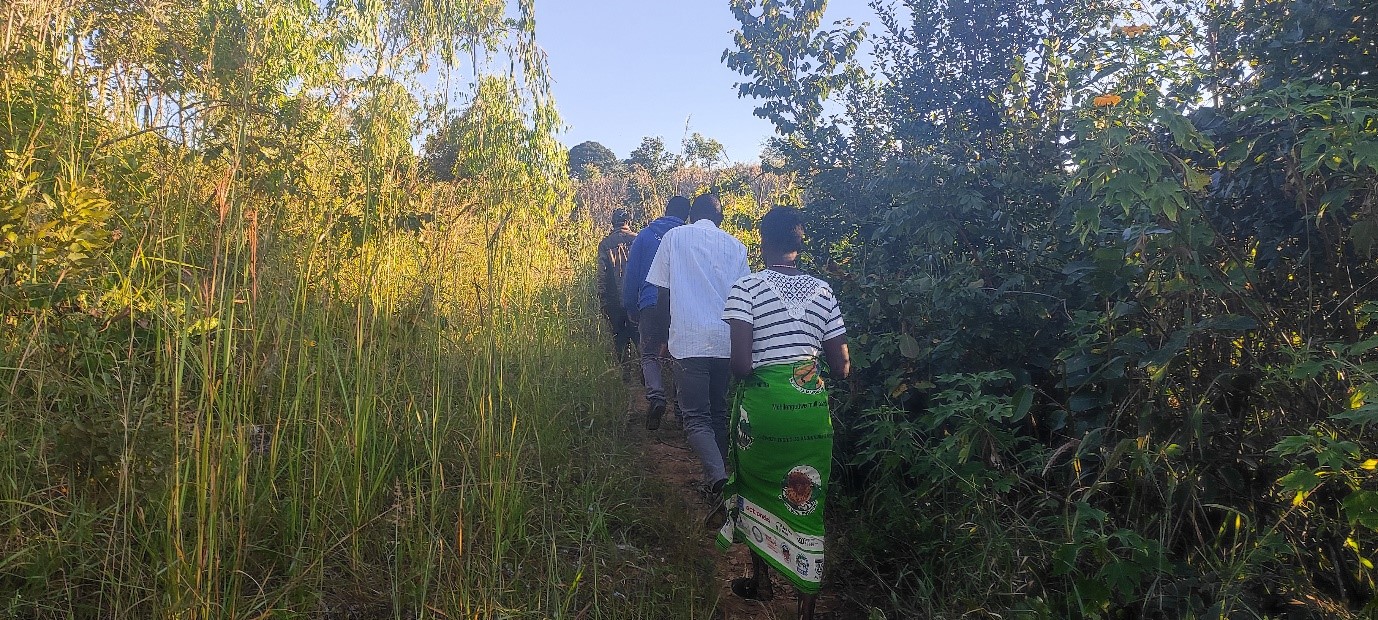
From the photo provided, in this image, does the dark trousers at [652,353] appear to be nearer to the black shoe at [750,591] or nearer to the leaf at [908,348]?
the leaf at [908,348]

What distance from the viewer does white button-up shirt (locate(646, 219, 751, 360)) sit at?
3641 millimetres

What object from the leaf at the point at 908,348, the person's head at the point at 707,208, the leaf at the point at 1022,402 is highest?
the person's head at the point at 707,208

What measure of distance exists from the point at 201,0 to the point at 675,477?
10.9ft

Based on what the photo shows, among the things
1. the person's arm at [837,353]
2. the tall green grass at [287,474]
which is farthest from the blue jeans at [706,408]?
the person's arm at [837,353]

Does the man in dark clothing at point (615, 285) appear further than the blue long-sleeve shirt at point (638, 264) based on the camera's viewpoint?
Yes

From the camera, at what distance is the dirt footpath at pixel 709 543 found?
8.98ft

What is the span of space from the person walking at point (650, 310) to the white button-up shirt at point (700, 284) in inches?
34.9

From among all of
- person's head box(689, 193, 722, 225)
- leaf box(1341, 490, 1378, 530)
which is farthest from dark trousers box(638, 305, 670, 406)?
leaf box(1341, 490, 1378, 530)

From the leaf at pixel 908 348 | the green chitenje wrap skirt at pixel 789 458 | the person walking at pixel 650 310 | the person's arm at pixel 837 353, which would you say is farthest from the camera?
the person walking at pixel 650 310

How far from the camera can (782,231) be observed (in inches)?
113

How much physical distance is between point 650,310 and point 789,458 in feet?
7.96

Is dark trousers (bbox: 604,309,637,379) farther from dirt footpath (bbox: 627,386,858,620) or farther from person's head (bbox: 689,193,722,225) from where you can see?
person's head (bbox: 689,193,722,225)

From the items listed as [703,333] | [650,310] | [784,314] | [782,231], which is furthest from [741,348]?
[650,310]

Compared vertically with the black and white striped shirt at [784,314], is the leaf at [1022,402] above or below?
below
